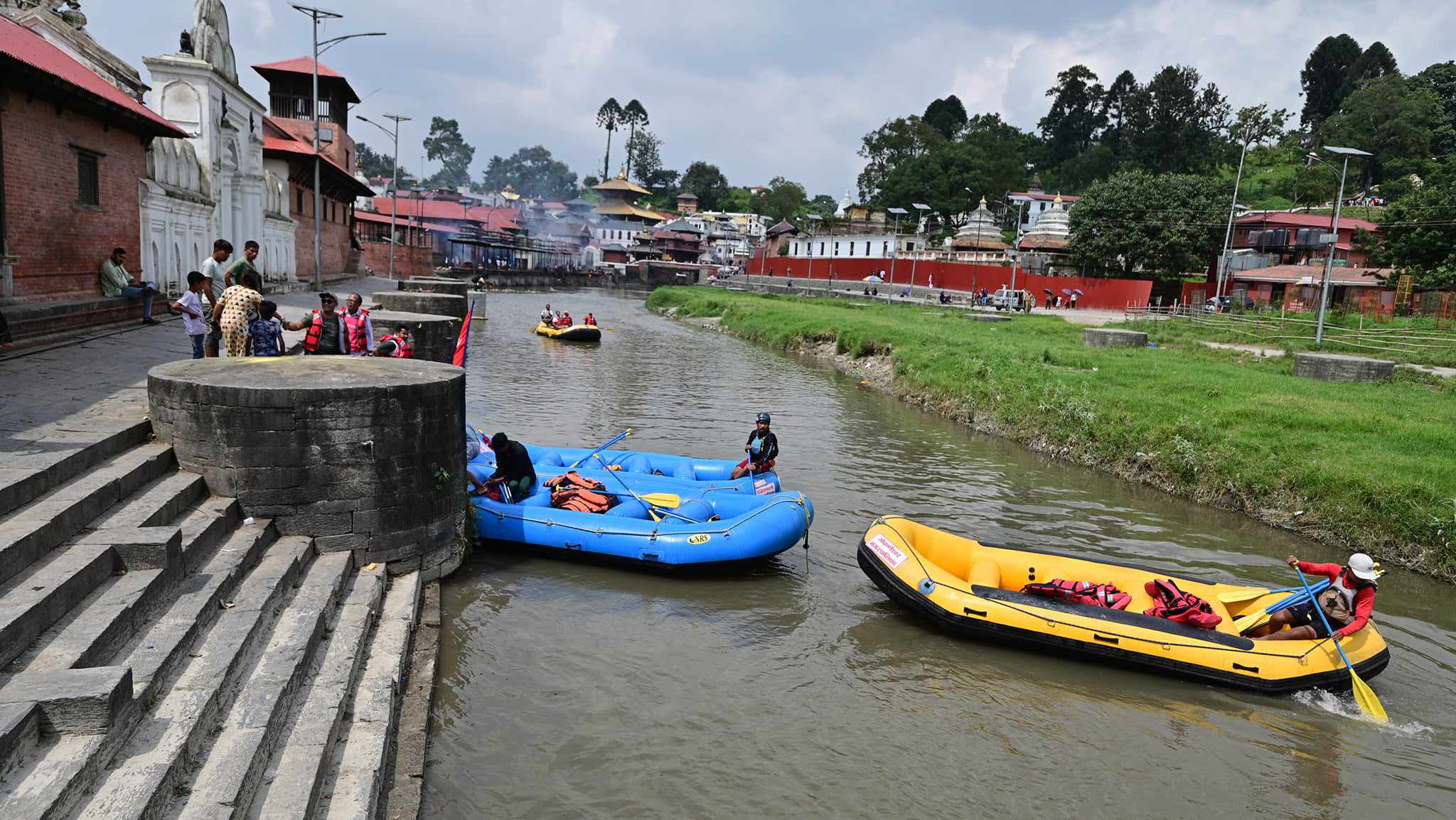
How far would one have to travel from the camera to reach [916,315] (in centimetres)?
3759

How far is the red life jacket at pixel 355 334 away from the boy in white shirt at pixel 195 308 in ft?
5.45

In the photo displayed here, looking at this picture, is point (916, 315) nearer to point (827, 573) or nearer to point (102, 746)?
point (827, 573)

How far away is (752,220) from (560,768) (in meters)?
122

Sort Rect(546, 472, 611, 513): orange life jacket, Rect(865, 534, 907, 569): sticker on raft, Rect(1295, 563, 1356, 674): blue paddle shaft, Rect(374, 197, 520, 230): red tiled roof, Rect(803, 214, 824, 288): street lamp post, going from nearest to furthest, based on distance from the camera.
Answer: Rect(1295, 563, 1356, 674): blue paddle shaft
Rect(865, 534, 907, 569): sticker on raft
Rect(546, 472, 611, 513): orange life jacket
Rect(803, 214, 824, 288): street lamp post
Rect(374, 197, 520, 230): red tiled roof

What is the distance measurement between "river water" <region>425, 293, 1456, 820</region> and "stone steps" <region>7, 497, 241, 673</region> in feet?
6.21

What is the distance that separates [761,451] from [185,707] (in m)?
7.80

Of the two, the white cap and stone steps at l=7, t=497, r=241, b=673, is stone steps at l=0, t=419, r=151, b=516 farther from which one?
the white cap

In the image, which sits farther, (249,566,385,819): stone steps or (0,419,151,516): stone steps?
(0,419,151,516): stone steps

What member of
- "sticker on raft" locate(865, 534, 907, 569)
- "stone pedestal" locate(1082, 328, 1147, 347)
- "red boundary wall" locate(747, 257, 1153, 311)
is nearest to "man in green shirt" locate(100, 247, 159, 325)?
"sticker on raft" locate(865, 534, 907, 569)

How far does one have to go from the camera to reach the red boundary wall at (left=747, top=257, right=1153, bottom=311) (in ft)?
150

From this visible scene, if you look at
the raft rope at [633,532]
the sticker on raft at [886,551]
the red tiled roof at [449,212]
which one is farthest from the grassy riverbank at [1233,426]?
the red tiled roof at [449,212]

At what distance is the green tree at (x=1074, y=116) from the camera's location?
297 ft

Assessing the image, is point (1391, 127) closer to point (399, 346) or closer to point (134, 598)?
point (399, 346)

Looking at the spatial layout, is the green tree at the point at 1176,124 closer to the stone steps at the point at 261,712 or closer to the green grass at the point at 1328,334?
the green grass at the point at 1328,334
